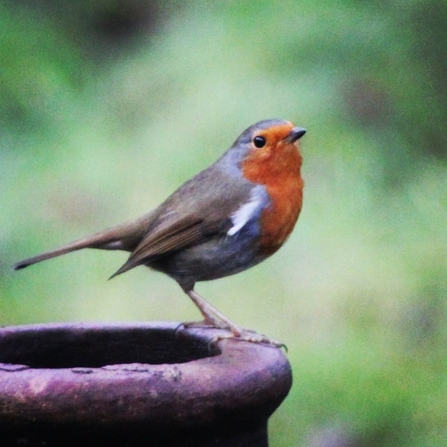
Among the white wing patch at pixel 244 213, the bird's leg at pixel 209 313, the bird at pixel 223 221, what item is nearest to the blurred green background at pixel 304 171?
the bird's leg at pixel 209 313

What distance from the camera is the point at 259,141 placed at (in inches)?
138

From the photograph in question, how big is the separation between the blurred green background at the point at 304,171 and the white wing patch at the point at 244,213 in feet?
2.93

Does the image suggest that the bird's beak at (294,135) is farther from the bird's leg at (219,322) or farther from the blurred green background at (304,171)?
the blurred green background at (304,171)

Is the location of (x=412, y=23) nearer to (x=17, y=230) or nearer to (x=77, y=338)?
(x=17, y=230)

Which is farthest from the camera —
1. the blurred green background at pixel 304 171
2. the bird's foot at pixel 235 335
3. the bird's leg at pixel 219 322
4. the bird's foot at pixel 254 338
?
the blurred green background at pixel 304 171

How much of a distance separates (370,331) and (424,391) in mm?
340

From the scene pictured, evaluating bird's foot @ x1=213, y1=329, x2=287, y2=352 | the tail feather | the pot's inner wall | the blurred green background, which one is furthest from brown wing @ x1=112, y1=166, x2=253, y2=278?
the blurred green background

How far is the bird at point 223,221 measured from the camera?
3.24m

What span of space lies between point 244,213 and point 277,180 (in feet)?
0.75

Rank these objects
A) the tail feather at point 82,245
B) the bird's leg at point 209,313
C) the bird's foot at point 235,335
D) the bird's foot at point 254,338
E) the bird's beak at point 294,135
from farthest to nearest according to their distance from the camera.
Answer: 1. the bird's beak at point 294,135
2. the tail feather at point 82,245
3. the bird's leg at point 209,313
4. the bird's foot at point 254,338
5. the bird's foot at point 235,335

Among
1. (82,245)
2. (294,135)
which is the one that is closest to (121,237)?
(82,245)

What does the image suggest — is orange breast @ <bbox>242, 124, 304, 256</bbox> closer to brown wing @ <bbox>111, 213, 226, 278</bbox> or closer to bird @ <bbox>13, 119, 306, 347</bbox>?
bird @ <bbox>13, 119, 306, 347</bbox>

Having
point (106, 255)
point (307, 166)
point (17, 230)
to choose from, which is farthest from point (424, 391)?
point (17, 230)

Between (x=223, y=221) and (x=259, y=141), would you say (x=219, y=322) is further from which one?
(x=259, y=141)
